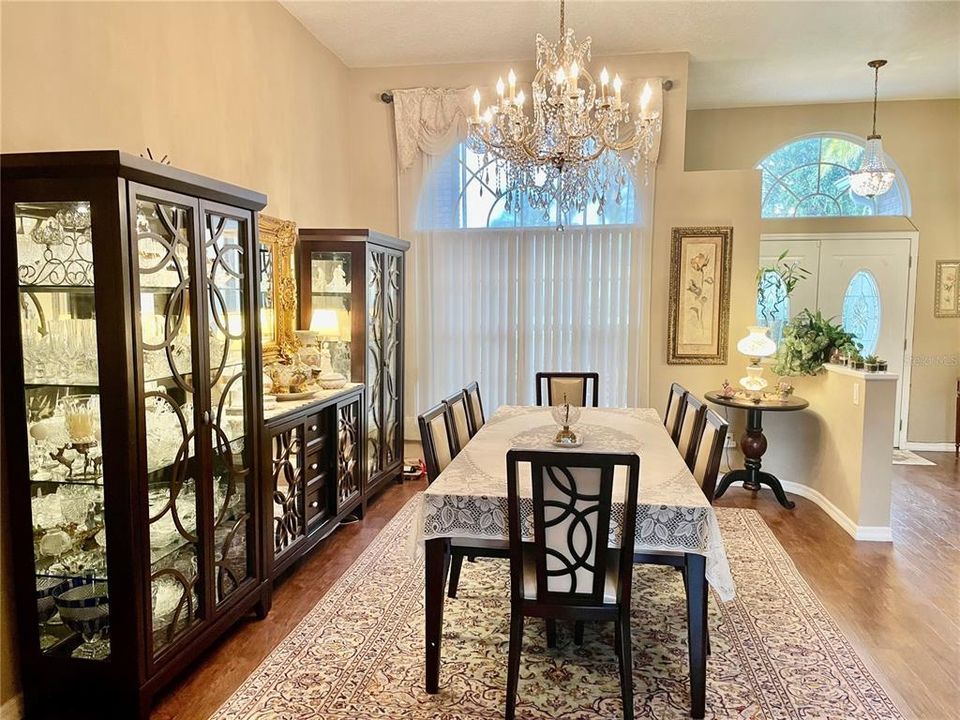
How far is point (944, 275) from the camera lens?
19.7ft

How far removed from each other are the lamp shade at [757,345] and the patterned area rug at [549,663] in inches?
69.5

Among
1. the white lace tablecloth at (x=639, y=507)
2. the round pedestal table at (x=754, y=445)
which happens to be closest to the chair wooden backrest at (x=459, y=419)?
the white lace tablecloth at (x=639, y=507)

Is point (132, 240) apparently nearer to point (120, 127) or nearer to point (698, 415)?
point (120, 127)

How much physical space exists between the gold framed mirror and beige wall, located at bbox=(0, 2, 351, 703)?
17 centimetres

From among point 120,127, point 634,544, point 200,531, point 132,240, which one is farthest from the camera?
point 120,127

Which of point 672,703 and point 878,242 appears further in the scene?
point 878,242

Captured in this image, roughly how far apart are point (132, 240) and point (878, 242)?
21.3ft

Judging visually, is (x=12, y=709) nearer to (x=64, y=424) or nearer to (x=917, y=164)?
(x=64, y=424)

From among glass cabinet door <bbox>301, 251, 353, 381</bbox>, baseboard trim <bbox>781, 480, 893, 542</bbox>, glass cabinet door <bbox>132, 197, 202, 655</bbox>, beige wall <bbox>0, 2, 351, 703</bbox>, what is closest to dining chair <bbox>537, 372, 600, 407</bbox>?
glass cabinet door <bbox>301, 251, 353, 381</bbox>

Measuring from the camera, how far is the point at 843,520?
13.3 feet

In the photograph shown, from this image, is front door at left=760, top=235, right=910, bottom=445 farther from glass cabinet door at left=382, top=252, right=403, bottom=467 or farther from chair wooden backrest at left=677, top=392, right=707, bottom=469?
glass cabinet door at left=382, top=252, right=403, bottom=467

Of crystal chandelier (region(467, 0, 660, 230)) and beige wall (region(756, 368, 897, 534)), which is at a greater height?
crystal chandelier (region(467, 0, 660, 230))

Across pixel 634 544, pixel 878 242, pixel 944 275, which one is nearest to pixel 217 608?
pixel 634 544

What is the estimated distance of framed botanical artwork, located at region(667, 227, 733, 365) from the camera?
16.0 feet
